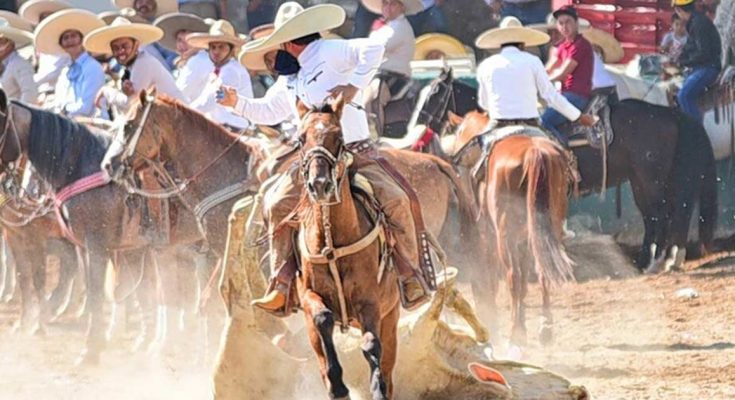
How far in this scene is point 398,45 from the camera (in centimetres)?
1642

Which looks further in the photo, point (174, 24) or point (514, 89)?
point (174, 24)

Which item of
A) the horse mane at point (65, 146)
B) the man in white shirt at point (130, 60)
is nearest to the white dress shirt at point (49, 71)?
the man in white shirt at point (130, 60)

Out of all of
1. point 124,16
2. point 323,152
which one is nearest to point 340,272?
point 323,152

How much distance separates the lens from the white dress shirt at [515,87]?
1349 cm

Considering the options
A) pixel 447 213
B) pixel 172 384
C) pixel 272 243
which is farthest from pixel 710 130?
pixel 272 243

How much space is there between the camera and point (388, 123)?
55.1 feet

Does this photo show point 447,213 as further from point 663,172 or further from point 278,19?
point 663,172

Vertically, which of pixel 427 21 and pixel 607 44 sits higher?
pixel 427 21

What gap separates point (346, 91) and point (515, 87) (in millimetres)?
3740

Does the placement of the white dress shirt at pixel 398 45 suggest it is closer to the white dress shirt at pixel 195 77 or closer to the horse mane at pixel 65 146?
the white dress shirt at pixel 195 77

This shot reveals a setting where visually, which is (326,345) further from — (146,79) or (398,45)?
(398,45)

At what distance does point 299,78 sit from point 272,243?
1.00 m

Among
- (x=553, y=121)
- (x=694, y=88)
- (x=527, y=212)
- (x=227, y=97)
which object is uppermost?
(x=227, y=97)

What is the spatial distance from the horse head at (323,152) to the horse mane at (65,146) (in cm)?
440
